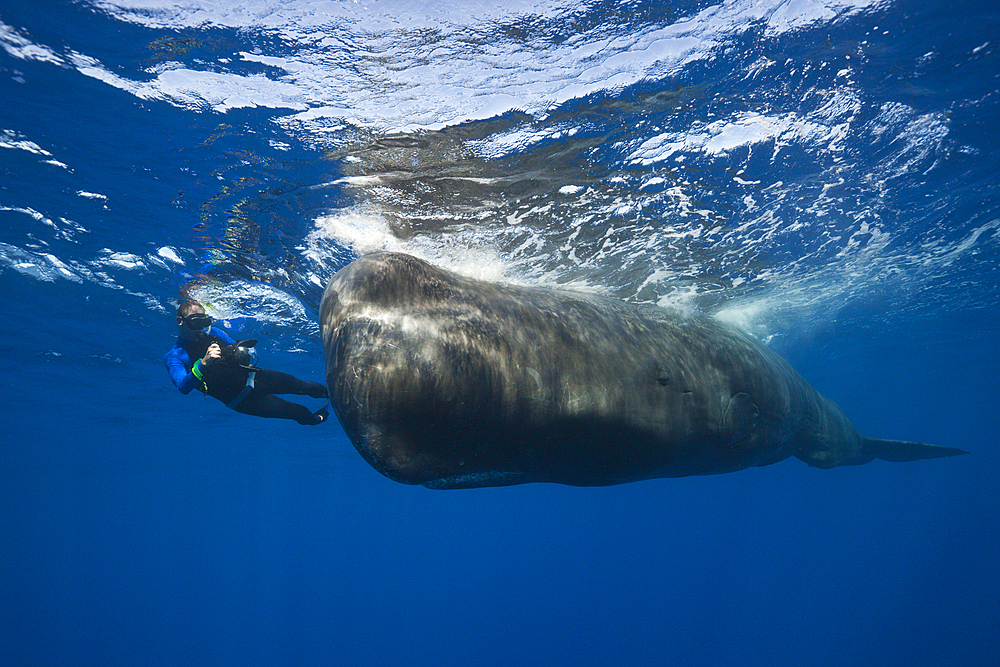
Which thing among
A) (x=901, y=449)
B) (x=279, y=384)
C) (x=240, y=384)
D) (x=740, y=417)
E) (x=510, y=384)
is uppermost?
(x=279, y=384)

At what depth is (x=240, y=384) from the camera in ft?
19.9

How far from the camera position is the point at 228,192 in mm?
7645

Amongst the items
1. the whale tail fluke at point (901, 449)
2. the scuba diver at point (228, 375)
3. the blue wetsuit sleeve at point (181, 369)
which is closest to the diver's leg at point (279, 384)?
the scuba diver at point (228, 375)

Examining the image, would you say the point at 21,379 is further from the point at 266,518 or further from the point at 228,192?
the point at 266,518

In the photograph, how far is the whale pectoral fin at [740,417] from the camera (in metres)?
4.84

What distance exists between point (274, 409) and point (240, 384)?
726 millimetres

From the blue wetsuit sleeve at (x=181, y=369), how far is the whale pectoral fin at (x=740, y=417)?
239 inches

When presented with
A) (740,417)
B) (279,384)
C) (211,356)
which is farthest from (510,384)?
(279,384)

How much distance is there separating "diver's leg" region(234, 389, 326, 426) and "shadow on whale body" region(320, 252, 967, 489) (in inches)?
136

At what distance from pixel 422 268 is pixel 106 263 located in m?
10.6

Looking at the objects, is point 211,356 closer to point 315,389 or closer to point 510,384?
point 315,389

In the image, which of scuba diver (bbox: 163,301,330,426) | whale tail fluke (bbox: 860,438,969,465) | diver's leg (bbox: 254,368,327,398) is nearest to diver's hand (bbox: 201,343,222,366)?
scuba diver (bbox: 163,301,330,426)

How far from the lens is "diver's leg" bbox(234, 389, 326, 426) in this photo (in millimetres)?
6395

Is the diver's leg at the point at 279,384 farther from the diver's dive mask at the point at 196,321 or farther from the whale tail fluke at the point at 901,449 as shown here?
the whale tail fluke at the point at 901,449
